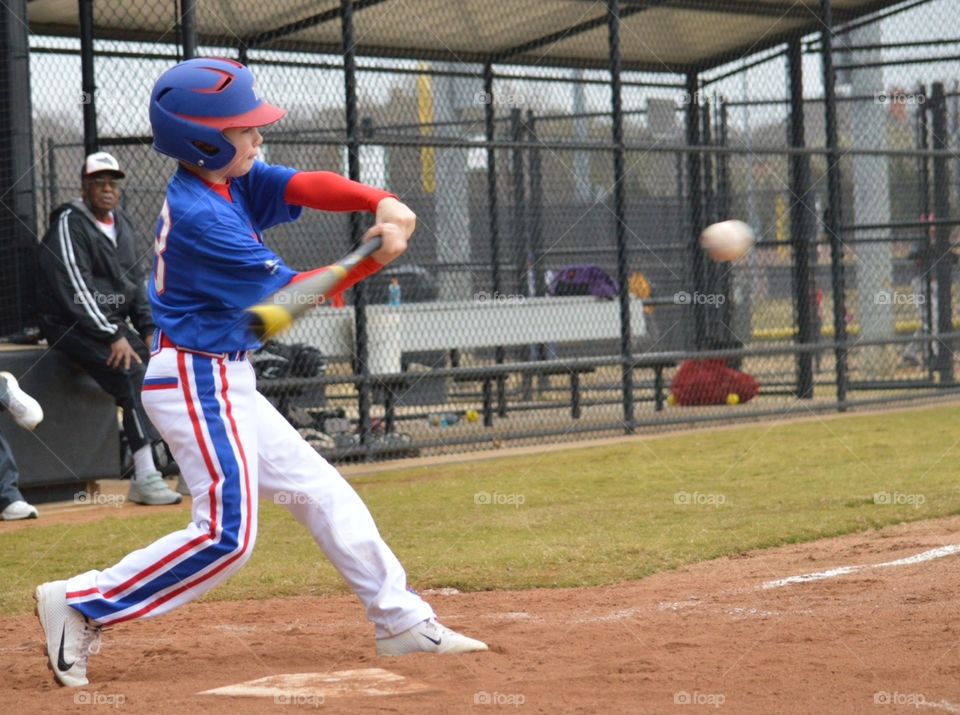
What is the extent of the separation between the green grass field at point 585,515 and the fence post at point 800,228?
2.95 metres

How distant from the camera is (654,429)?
Answer: 1160cm

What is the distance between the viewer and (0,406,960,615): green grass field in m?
5.86

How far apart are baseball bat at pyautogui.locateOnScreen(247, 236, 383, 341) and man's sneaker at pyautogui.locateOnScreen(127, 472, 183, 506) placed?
194 inches

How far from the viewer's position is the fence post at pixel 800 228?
13.1 meters

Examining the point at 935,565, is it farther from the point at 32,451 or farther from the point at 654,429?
the point at 654,429

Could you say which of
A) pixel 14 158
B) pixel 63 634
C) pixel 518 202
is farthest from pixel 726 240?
pixel 518 202

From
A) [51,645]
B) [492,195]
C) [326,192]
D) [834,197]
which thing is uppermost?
[492,195]

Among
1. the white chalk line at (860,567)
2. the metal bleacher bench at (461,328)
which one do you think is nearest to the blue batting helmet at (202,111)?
the white chalk line at (860,567)

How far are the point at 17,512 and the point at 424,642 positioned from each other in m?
4.53

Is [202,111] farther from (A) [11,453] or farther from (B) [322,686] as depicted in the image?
(A) [11,453]

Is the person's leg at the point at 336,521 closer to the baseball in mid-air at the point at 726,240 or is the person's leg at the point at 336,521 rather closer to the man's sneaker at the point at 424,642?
the man's sneaker at the point at 424,642

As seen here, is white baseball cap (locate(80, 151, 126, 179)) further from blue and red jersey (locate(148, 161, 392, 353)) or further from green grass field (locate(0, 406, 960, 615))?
blue and red jersey (locate(148, 161, 392, 353))

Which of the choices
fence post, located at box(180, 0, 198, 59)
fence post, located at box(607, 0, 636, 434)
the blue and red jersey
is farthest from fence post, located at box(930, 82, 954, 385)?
the blue and red jersey

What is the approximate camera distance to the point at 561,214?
606 inches
